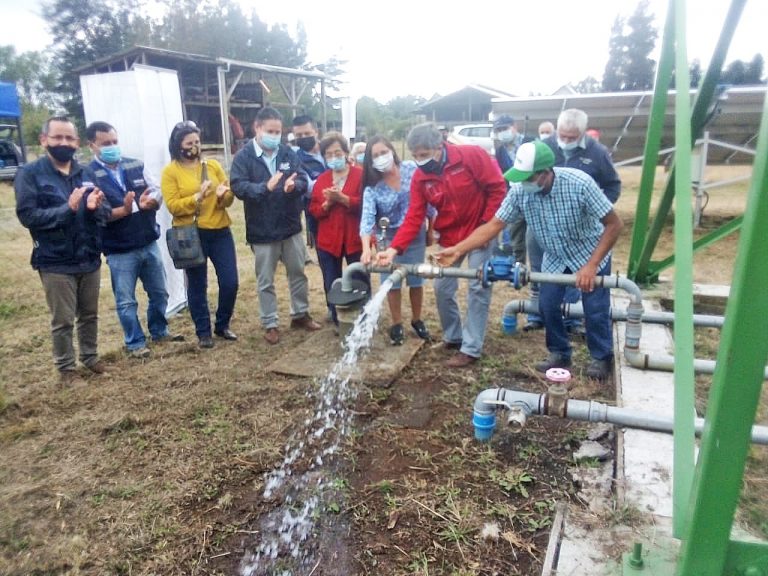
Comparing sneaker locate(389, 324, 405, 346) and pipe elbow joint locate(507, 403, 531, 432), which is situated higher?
pipe elbow joint locate(507, 403, 531, 432)

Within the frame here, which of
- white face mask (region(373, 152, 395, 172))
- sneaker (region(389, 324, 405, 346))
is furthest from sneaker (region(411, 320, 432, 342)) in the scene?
white face mask (region(373, 152, 395, 172))

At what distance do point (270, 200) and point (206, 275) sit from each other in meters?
0.80

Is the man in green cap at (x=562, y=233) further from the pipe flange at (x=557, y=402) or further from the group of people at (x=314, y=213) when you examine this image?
the pipe flange at (x=557, y=402)

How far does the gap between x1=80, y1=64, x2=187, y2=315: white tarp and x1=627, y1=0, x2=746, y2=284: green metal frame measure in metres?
3.84

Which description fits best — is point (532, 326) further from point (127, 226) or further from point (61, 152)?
point (61, 152)

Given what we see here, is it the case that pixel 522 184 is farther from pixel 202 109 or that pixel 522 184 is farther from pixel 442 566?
pixel 202 109

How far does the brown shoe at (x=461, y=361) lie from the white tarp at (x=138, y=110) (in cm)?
268

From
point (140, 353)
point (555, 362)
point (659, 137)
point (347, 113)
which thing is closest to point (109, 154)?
point (140, 353)

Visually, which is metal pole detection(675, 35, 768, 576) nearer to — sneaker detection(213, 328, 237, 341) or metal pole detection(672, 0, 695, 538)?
metal pole detection(672, 0, 695, 538)

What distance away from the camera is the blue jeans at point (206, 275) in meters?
4.70

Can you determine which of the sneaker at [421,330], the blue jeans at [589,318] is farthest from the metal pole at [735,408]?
the sneaker at [421,330]

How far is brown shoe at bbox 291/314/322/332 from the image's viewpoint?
5152 millimetres

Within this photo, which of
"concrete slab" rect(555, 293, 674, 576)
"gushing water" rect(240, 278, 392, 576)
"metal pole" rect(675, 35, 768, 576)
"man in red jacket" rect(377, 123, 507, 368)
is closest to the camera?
"metal pole" rect(675, 35, 768, 576)

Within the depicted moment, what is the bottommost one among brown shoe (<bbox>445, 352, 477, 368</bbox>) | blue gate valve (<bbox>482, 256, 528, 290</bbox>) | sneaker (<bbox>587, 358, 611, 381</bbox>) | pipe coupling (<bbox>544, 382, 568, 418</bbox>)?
brown shoe (<bbox>445, 352, 477, 368</bbox>)
